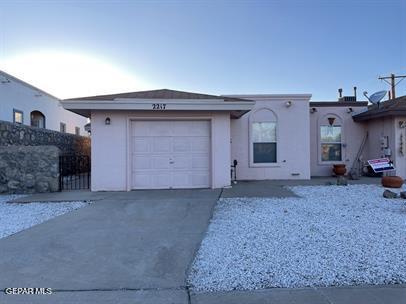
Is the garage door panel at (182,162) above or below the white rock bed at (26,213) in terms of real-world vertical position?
above

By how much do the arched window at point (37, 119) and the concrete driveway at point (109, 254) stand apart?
14650mm

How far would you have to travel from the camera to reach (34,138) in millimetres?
13234

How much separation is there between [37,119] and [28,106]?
6.98 ft

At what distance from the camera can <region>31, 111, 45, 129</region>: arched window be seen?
19.1 m

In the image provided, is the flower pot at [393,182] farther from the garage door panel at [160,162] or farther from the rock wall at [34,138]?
the rock wall at [34,138]

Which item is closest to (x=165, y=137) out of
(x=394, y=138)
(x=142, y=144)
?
(x=142, y=144)

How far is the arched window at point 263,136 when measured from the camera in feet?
41.3

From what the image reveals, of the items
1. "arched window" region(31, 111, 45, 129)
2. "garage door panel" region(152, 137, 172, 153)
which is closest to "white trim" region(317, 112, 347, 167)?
"garage door panel" region(152, 137, 172, 153)

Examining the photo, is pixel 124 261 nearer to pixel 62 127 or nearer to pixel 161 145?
pixel 161 145

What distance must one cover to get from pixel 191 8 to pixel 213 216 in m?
7.97

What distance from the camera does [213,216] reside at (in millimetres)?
6500

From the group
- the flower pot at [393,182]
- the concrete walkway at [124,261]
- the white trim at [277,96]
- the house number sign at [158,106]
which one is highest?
the white trim at [277,96]

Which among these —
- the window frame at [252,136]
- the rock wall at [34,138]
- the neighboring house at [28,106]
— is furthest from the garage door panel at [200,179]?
the neighboring house at [28,106]

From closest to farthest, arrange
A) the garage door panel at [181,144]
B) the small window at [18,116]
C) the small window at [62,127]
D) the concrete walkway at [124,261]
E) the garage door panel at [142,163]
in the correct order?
the concrete walkway at [124,261]
the garage door panel at [142,163]
the garage door panel at [181,144]
the small window at [18,116]
the small window at [62,127]
